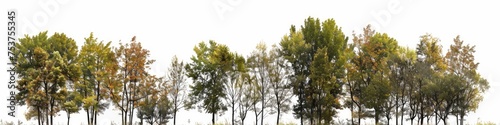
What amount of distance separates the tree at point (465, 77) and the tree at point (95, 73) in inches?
1278

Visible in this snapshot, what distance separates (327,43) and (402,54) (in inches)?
294

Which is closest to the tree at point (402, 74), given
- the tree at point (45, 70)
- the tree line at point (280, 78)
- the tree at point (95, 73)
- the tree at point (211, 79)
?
the tree line at point (280, 78)

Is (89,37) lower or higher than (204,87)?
higher

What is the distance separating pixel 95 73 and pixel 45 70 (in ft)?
14.4

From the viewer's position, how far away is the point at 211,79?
45.5 m

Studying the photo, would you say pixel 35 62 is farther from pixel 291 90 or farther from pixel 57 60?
pixel 291 90

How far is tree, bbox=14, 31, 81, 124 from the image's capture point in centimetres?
4153

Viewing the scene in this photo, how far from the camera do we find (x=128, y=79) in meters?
43.2

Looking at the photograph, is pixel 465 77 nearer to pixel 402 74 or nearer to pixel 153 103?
pixel 402 74

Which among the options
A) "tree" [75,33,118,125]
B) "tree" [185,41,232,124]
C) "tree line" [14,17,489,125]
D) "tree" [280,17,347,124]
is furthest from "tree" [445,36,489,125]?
"tree" [75,33,118,125]

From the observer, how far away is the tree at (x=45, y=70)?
4153 cm

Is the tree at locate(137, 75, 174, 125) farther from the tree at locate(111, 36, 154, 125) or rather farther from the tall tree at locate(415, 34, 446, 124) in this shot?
the tall tree at locate(415, 34, 446, 124)

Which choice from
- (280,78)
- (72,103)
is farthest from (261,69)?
(72,103)

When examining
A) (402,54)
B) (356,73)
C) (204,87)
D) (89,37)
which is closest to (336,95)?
(356,73)
